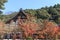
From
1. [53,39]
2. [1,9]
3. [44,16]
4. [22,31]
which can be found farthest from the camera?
[44,16]

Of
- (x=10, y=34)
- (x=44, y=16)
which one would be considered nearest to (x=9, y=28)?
(x=10, y=34)

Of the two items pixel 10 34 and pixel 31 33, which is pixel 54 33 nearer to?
pixel 31 33

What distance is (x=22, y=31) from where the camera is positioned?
122 feet

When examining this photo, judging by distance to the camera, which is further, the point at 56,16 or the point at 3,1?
the point at 56,16

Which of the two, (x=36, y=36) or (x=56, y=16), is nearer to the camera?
(x=36, y=36)

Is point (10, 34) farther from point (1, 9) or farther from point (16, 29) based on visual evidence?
point (1, 9)

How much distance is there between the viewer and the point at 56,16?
6419 centimetres

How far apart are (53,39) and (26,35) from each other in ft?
14.6

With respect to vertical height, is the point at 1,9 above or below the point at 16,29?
above

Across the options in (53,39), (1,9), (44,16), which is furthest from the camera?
(44,16)

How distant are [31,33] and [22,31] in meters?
1.74

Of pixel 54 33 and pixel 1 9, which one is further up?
pixel 1 9

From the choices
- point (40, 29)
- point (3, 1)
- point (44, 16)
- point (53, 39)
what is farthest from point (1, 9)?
point (53, 39)

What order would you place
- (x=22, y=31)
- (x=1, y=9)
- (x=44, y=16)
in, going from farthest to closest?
(x=44, y=16) < (x=1, y=9) < (x=22, y=31)
